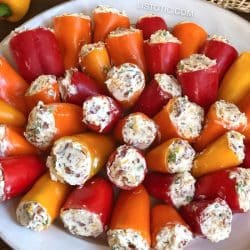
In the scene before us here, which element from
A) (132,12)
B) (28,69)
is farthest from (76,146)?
(132,12)

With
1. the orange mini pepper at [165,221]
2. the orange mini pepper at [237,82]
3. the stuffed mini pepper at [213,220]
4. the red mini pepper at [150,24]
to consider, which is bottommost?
the orange mini pepper at [165,221]

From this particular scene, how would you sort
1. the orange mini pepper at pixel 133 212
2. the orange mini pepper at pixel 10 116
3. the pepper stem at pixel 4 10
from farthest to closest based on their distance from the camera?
the pepper stem at pixel 4 10 → the orange mini pepper at pixel 10 116 → the orange mini pepper at pixel 133 212

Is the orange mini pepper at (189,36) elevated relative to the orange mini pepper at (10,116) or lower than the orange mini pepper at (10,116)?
elevated

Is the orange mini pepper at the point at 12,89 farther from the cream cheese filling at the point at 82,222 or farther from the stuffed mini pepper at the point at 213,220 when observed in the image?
the stuffed mini pepper at the point at 213,220

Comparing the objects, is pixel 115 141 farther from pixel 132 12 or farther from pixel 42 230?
pixel 132 12

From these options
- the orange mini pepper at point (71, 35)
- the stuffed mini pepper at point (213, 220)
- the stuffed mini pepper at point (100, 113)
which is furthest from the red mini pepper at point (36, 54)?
the stuffed mini pepper at point (213, 220)

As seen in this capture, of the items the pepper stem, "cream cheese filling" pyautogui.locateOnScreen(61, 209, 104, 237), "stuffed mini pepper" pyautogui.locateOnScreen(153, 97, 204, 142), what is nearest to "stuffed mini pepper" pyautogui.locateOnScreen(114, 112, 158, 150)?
"stuffed mini pepper" pyautogui.locateOnScreen(153, 97, 204, 142)
